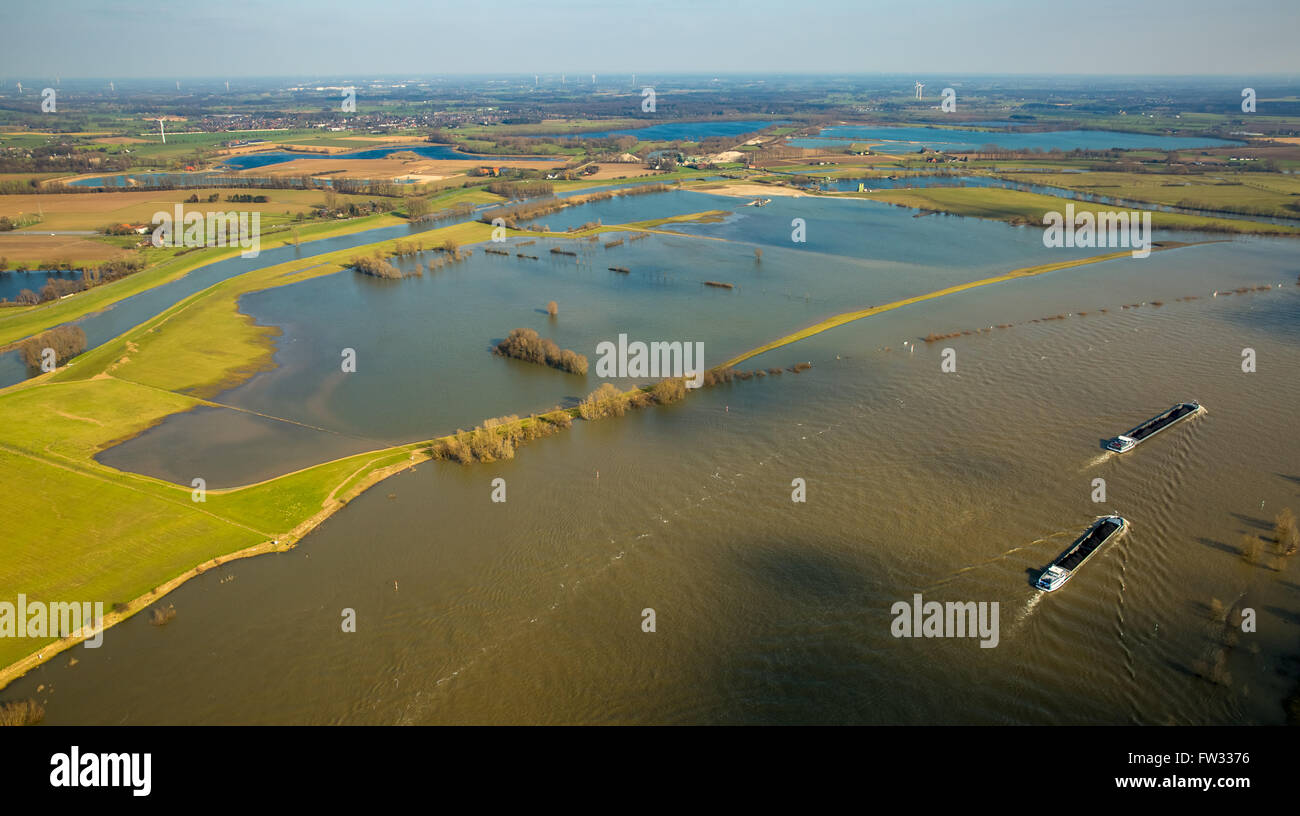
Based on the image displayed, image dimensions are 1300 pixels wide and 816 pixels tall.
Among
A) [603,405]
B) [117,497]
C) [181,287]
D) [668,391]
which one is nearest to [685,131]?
[181,287]

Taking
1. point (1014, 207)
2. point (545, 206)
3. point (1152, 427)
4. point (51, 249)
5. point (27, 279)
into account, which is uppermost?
point (545, 206)

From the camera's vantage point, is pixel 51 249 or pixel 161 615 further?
pixel 51 249

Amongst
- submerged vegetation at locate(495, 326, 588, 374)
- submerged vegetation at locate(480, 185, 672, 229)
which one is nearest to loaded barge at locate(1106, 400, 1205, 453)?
submerged vegetation at locate(495, 326, 588, 374)

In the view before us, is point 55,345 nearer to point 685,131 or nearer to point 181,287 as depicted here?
point 181,287

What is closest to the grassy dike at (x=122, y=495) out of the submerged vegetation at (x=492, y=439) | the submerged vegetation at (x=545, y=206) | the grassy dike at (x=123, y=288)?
the submerged vegetation at (x=492, y=439)

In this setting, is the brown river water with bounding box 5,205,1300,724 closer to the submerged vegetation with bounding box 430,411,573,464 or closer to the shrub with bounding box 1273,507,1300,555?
the shrub with bounding box 1273,507,1300,555
